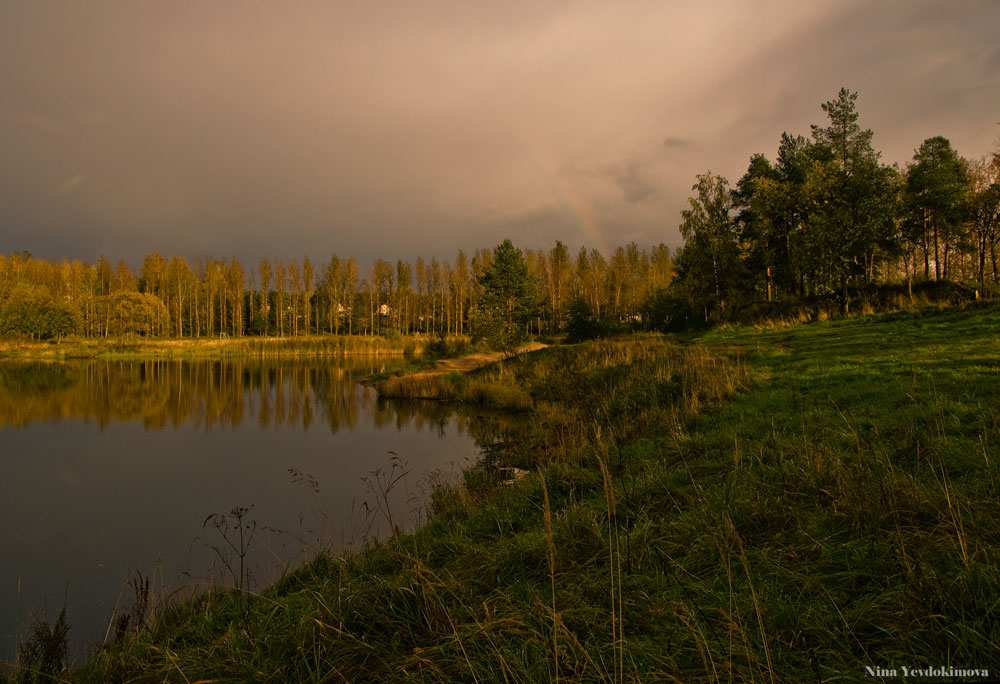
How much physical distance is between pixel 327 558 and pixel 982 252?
40.3 metres

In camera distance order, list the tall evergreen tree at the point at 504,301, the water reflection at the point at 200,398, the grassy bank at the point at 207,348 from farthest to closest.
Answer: the grassy bank at the point at 207,348
the tall evergreen tree at the point at 504,301
the water reflection at the point at 200,398

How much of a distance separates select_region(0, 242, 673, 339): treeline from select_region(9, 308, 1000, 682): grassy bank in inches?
2369

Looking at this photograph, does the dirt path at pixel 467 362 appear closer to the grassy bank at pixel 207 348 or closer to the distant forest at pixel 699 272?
the distant forest at pixel 699 272

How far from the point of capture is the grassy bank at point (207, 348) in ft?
172

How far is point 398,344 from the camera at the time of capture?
61.4 metres

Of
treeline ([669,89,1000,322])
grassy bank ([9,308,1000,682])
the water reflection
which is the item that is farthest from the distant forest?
grassy bank ([9,308,1000,682])

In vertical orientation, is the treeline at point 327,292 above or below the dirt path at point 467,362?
above

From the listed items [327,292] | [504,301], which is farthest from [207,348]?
[504,301]

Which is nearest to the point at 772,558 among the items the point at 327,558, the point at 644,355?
A: the point at 327,558

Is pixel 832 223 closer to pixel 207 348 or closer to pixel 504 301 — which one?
pixel 504 301

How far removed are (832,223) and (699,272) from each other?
9.62 m

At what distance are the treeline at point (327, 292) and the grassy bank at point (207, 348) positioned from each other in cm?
680

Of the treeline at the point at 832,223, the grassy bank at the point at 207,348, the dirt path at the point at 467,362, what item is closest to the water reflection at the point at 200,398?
the dirt path at the point at 467,362

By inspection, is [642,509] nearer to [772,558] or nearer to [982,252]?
[772,558]
